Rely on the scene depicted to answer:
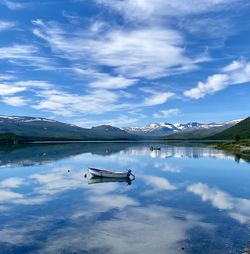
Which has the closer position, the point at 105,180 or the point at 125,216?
the point at 125,216

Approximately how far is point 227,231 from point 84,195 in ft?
79.1

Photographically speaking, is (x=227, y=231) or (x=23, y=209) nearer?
(x=227, y=231)

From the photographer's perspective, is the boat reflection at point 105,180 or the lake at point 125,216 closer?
the lake at point 125,216

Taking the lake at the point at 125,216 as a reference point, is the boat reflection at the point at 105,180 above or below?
above

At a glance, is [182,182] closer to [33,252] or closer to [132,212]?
[132,212]

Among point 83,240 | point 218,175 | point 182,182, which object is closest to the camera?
point 83,240

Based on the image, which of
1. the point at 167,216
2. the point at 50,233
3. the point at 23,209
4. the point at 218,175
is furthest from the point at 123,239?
the point at 218,175

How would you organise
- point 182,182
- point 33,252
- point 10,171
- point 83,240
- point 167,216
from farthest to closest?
point 10,171, point 182,182, point 167,216, point 83,240, point 33,252

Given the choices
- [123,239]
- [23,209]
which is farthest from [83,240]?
[23,209]

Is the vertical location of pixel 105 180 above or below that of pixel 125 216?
above

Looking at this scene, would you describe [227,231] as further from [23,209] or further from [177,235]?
[23,209]

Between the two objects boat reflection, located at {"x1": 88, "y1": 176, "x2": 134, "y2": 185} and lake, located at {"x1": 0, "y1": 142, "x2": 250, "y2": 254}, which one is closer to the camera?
lake, located at {"x1": 0, "y1": 142, "x2": 250, "y2": 254}

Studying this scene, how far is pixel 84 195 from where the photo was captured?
5153cm

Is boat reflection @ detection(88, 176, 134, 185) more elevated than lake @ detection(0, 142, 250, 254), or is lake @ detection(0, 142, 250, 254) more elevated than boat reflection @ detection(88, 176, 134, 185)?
boat reflection @ detection(88, 176, 134, 185)
